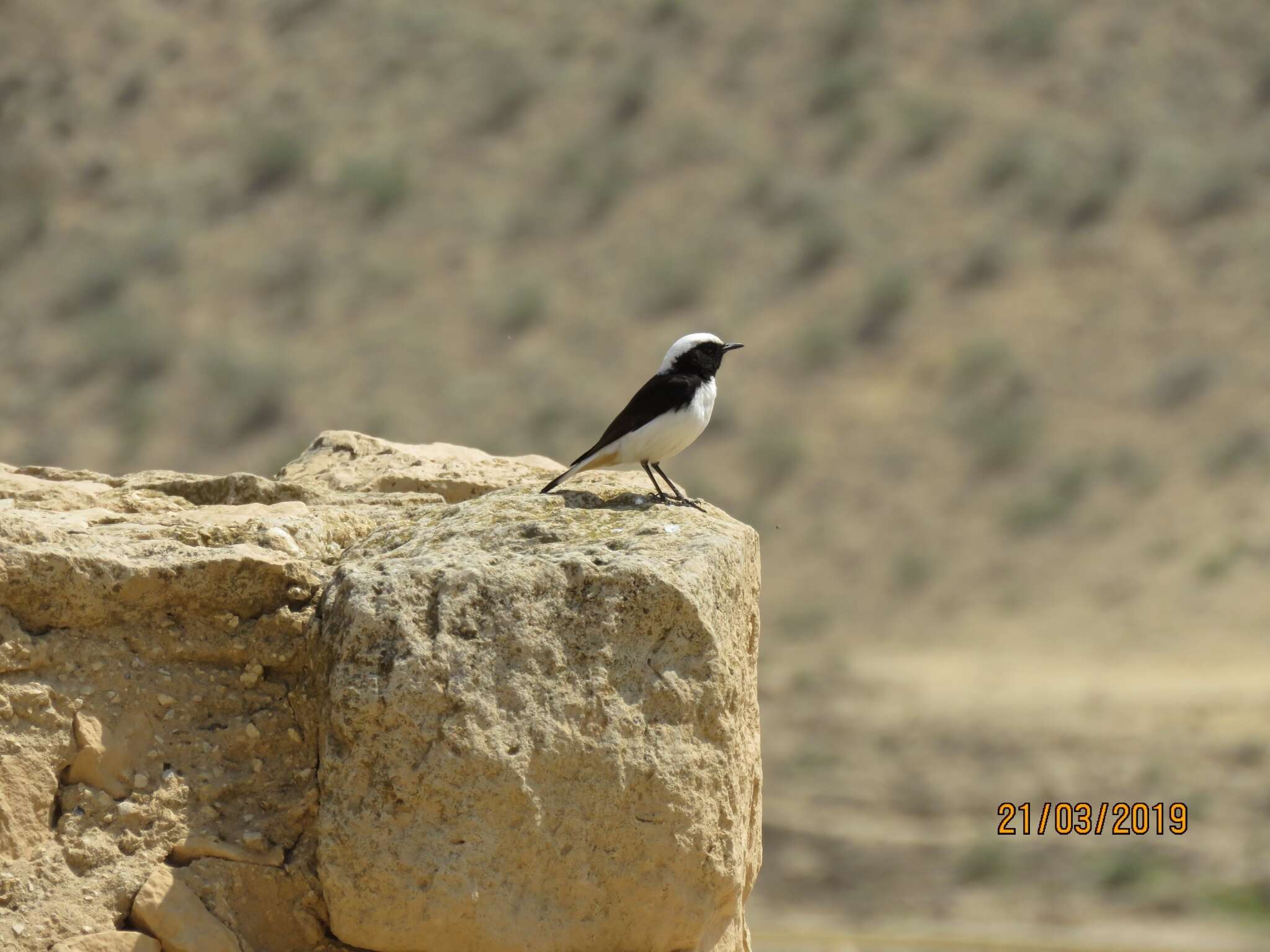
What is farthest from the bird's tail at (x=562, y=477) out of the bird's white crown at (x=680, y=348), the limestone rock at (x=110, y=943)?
the limestone rock at (x=110, y=943)

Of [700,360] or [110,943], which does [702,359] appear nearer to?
[700,360]

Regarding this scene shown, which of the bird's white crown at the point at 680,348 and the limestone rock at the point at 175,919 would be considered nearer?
the limestone rock at the point at 175,919

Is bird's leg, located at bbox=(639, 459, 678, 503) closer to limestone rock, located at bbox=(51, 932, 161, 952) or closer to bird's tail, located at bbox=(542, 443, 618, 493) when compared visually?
bird's tail, located at bbox=(542, 443, 618, 493)

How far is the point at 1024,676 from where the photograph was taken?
595 inches

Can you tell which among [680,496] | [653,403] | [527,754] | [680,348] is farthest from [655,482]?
[527,754]

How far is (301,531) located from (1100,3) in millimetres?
20047

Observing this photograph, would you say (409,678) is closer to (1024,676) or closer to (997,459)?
(1024,676)

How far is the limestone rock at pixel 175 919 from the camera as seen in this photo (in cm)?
403

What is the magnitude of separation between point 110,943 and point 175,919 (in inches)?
6.2

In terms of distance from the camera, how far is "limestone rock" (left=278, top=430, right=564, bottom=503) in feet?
18.2

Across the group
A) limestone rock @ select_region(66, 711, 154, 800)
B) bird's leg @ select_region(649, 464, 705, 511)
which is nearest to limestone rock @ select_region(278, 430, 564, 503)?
bird's leg @ select_region(649, 464, 705, 511)

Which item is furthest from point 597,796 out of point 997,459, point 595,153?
point 595,153

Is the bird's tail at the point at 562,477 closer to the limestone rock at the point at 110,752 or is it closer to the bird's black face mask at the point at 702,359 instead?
the bird's black face mask at the point at 702,359

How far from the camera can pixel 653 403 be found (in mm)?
5293
